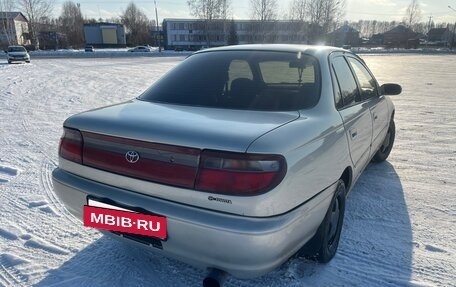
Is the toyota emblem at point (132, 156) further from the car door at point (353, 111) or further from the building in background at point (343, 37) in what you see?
the building in background at point (343, 37)

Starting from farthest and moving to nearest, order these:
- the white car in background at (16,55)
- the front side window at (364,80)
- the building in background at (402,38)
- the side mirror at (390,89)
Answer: the building in background at (402,38) < the white car in background at (16,55) < the side mirror at (390,89) < the front side window at (364,80)

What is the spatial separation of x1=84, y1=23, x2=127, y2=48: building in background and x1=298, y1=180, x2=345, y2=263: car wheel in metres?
73.7

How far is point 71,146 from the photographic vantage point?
223cm

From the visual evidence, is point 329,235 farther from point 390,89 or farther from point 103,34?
point 103,34

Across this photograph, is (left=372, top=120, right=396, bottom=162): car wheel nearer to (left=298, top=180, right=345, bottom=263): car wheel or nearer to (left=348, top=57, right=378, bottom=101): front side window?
(left=348, top=57, right=378, bottom=101): front side window

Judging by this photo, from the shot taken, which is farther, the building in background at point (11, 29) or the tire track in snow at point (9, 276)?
the building in background at point (11, 29)

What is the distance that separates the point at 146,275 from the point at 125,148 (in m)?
0.98

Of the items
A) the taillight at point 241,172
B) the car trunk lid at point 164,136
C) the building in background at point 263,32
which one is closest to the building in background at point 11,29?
the building in background at point 263,32

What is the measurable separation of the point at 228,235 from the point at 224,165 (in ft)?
1.11

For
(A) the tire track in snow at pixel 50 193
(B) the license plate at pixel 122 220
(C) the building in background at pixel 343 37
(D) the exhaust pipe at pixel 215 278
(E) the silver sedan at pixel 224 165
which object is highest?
(C) the building in background at pixel 343 37

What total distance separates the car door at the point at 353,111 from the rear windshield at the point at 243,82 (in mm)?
283

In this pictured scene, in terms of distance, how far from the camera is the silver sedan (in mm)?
1669

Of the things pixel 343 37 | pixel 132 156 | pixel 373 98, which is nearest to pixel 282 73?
pixel 373 98

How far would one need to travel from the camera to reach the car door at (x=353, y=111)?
2594mm
